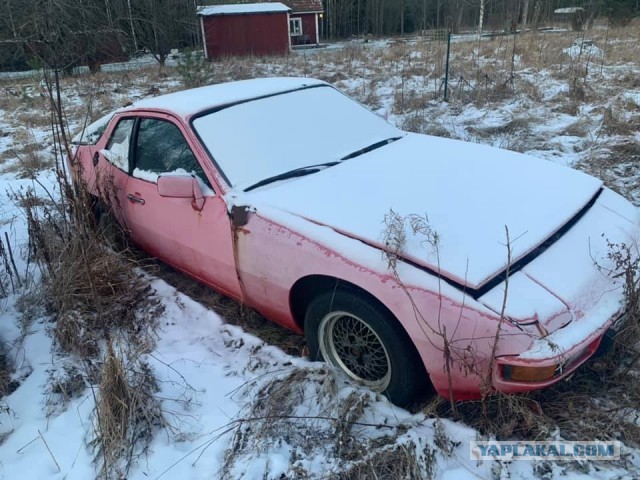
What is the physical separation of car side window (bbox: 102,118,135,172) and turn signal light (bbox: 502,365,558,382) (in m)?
2.88

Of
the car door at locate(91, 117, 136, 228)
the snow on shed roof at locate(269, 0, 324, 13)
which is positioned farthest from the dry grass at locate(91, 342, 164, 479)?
the snow on shed roof at locate(269, 0, 324, 13)

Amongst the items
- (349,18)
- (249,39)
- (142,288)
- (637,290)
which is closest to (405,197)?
(637,290)

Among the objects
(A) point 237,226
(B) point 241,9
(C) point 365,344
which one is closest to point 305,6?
(B) point 241,9

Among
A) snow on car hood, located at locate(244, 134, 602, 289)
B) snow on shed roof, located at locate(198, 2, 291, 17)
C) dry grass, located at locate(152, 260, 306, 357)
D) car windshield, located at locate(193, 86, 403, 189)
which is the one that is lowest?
dry grass, located at locate(152, 260, 306, 357)

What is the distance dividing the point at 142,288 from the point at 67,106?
9913 millimetres

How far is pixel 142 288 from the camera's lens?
3592 millimetres

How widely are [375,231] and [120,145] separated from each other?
2348 mm

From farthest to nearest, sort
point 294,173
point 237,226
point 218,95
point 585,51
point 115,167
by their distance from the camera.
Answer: point 585,51 → point 115,167 → point 218,95 → point 294,173 → point 237,226

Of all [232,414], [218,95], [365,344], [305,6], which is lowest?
[232,414]

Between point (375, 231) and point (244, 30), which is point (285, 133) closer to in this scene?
point (375, 231)

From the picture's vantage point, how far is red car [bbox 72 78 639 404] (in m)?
2.06

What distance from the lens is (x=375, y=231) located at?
2.36 m

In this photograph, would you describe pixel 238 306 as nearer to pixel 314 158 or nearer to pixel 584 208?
pixel 314 158

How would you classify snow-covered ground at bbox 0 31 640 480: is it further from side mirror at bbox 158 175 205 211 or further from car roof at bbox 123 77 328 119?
side mirror at bbox 158 175 205 211
